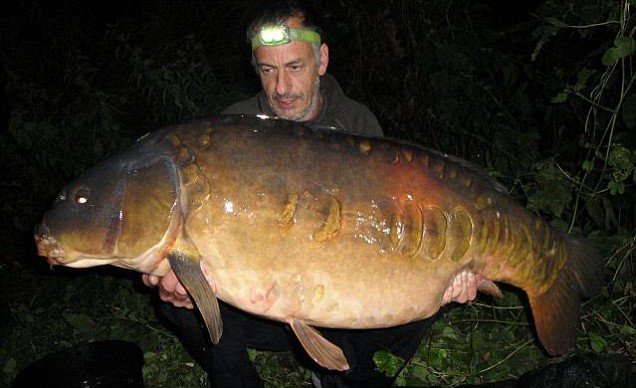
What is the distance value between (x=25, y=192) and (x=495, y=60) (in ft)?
13.0

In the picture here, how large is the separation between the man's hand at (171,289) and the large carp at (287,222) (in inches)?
5.3

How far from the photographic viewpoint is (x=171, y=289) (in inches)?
69.6

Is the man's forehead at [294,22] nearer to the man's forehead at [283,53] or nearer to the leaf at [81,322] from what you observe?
the man's forehead at [283,53]

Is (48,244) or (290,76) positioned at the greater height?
(290,76)

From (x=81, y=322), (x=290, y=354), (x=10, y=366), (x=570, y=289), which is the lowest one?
(x=10, y=366)

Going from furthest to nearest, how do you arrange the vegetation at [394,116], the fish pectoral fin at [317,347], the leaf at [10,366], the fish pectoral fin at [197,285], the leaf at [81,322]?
1. the leaf at [81,322]
2. the leaf at [10,366]
3. the vegetation at [394,116]
4. the fish pectoral fin at [317,347]
5. the fish pectoral fin at [197,285]

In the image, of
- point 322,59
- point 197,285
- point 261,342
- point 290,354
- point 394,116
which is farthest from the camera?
point 394,116

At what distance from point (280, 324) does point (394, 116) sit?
102 inches

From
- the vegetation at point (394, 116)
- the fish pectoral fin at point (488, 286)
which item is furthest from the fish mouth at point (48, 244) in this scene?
the fish pectoral fin at point (488, 286)

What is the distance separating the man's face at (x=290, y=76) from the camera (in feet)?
7.43

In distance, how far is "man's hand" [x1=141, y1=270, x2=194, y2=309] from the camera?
171cm

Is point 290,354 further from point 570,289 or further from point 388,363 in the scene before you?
point 570,289

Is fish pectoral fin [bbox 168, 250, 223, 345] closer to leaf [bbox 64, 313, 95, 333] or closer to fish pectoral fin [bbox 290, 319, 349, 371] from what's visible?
fish pectoral fin [bbox 290, 319, 349, 371]

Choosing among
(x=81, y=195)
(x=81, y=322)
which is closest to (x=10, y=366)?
(x=81, y=322)
